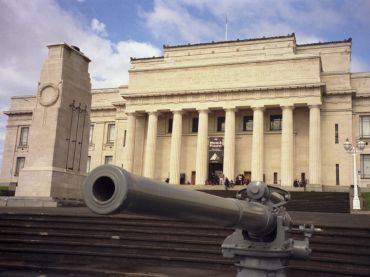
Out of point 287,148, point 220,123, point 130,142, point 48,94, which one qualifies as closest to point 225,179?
point 287,148

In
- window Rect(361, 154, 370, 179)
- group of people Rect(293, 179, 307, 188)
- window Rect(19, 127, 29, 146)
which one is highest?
window Rect(19, 127, 29, 146)

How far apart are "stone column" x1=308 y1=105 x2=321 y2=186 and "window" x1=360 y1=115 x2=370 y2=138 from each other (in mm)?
6468

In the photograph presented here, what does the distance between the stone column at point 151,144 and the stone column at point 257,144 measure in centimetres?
1307

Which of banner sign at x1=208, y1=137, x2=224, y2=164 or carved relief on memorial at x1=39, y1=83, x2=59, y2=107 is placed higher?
banner sign at x1=208, y1=137, x2=224, y2=164

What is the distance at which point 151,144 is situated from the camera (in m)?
53.0

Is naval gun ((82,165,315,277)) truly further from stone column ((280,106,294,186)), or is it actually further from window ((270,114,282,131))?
window ((270,114,282,131))

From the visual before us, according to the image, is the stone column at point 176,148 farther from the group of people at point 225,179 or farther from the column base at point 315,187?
the column base at point 315,187

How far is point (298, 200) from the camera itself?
30.6 m

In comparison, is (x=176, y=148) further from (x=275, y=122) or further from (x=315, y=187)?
(x=315, y=187)

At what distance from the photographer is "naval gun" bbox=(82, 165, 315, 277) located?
2506 millimetres

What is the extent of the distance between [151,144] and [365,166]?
26737 mm

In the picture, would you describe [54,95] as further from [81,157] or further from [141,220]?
[141,220]

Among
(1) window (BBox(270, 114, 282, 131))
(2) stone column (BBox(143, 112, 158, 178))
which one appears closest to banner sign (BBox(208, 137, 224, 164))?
(1) window (BBox(270, 114, 282, 131))

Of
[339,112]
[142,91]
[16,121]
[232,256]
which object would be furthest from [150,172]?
[232,256]
